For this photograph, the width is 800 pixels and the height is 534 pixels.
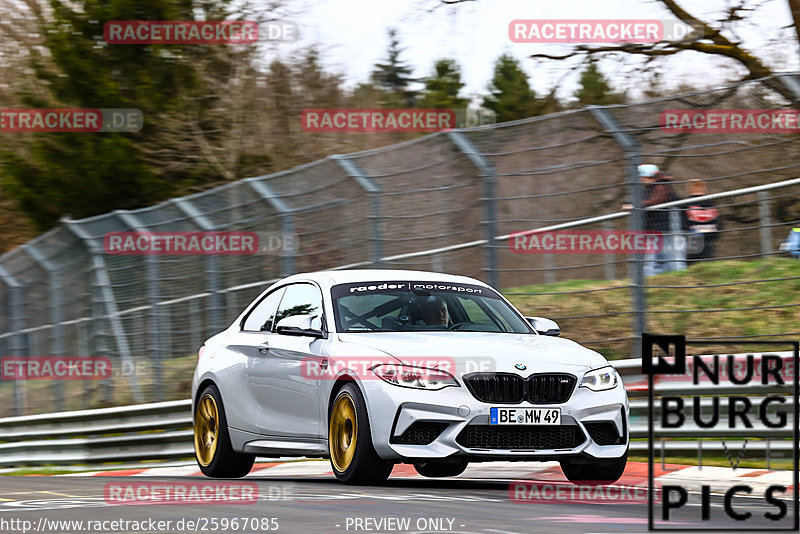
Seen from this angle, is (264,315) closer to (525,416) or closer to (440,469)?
(440,469)

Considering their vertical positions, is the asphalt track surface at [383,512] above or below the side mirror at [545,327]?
below

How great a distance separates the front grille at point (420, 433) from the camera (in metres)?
8.44

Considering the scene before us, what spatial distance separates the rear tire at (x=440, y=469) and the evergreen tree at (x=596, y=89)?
9.47m

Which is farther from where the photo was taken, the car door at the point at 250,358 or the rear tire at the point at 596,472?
the car door at the point at 250,358

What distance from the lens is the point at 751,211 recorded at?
11625 millimetres

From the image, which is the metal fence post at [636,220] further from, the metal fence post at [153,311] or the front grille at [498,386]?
the metal fence post at [153,311]

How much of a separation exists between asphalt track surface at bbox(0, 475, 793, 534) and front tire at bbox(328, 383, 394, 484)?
10 centimetres

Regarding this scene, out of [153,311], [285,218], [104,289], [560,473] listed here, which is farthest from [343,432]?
[104,289]

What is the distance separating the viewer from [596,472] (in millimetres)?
9148

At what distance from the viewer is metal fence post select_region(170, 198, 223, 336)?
15.9 metres

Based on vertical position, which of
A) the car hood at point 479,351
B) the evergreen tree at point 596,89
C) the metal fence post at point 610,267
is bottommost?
the car hood at point 479,351

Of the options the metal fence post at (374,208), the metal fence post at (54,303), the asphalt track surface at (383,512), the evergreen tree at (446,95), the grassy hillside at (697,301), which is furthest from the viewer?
the evergreen tree at (446,95)

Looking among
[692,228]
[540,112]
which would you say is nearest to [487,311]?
[692,228]

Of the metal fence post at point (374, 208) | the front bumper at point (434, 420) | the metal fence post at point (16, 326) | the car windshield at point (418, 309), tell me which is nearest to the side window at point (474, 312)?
the car windshield at point (418, 309)
